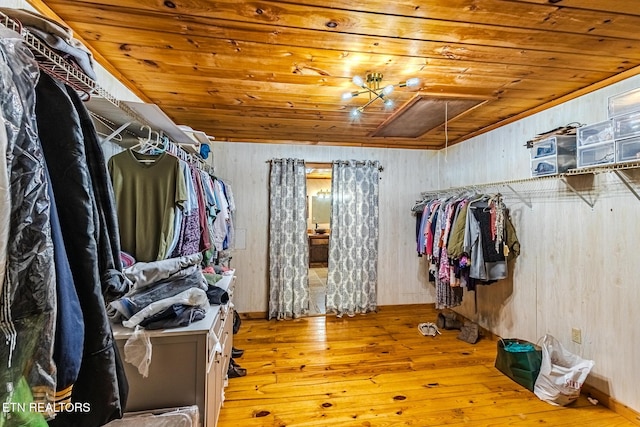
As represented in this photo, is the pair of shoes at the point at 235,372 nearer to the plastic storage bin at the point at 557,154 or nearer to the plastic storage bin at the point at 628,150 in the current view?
the plastic storage bin at the point at 557,154

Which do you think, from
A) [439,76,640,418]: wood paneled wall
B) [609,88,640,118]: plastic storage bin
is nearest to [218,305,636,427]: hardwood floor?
[439,76,640,418]: wood paneled wall

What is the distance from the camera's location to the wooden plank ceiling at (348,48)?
140 cm

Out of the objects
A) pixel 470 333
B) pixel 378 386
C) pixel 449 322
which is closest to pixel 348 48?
pixel 378 386

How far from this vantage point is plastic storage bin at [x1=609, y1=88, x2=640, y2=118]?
5.89 feet

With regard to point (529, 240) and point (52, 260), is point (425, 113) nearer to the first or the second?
point (529, 240)

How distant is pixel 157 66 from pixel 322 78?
1075mm

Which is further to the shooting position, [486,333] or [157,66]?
[486,333]

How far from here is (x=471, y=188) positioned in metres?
3.45

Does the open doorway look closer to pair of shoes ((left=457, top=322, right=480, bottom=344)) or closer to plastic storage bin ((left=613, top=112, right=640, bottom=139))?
pair of shoes ((left=457, top=322, right=480, bottom=344))

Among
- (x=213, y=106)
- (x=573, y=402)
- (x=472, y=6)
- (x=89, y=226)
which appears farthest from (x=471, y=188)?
(x=89, y=226)

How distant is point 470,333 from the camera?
3260 mm

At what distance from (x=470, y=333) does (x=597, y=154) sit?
209 cm

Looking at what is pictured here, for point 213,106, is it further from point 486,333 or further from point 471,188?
point 486,333

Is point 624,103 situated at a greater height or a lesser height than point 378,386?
greater
